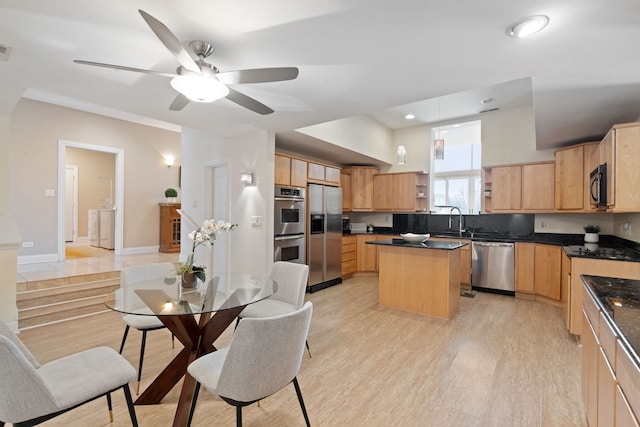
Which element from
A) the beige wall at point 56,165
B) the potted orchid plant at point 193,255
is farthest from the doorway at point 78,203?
the potted orchid plant at point 193,255

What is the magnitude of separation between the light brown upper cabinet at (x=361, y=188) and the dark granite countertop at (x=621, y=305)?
178 inches

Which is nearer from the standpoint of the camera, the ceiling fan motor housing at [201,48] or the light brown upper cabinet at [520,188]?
the ceiling fan motor housing at [201,48]

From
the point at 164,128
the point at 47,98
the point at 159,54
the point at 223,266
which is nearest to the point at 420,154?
the point at 223,266

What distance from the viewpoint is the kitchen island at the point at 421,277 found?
3.62 meters

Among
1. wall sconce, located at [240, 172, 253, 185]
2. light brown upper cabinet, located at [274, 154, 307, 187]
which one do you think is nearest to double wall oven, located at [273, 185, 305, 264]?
light brown upper cabinet, located at [274, 154, 307, 187]

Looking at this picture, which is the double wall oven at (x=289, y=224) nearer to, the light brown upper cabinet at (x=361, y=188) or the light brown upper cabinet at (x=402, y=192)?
the light brown upper cabinet at (x=361, y=188)

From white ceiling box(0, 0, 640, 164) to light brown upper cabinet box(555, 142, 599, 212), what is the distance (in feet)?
3.28

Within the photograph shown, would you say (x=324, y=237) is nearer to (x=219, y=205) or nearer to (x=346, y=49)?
(x=219, y=205)

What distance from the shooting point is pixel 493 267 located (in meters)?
4.77

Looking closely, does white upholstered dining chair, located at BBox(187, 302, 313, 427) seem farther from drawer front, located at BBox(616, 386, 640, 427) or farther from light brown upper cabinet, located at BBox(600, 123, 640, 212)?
light brown upper cabinet, located at BBox(600, 123, 640, 212)

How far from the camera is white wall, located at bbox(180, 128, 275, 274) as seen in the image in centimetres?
415

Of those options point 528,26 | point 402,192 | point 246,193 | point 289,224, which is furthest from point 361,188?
point 528,26

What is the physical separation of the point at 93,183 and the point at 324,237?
278 inches

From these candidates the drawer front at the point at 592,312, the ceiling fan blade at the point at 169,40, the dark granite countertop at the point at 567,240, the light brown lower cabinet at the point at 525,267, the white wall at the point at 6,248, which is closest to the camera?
the ceiling fan blade at the point at 169,40
